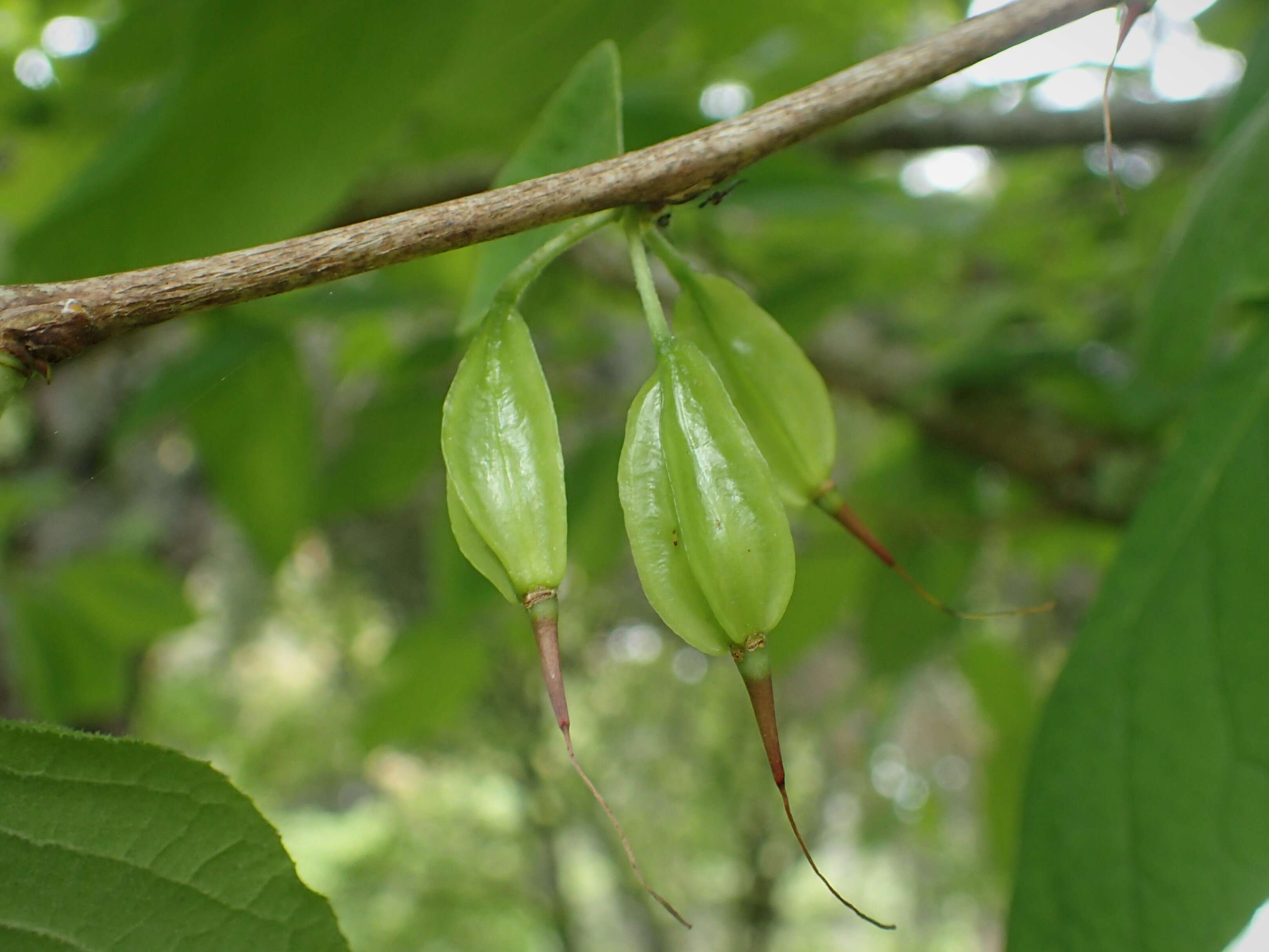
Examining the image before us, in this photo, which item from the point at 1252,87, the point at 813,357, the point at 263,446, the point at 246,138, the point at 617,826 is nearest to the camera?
the point at 617,826

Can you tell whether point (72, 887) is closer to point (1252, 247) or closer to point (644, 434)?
point (644, 434)

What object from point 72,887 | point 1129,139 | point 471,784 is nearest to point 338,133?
point 72,887

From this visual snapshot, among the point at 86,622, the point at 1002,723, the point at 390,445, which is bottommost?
the point at 1002,723

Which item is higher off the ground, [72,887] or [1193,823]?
[72,887]

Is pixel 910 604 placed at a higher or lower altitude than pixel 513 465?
lower

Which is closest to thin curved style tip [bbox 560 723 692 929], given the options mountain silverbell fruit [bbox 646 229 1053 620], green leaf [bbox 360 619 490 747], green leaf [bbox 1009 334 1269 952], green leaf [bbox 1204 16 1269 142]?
mountain silverbell fruit [bbox 646 229 1053 620]

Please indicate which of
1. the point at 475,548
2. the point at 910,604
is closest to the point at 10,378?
the point at 475,548

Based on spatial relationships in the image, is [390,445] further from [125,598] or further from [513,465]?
[513,465]
